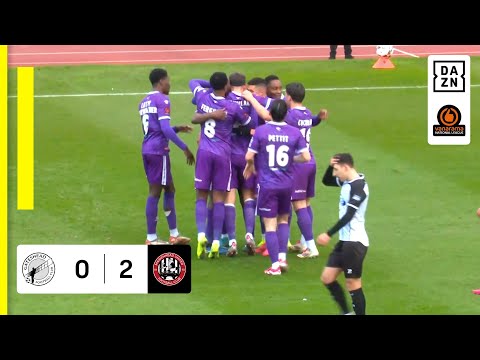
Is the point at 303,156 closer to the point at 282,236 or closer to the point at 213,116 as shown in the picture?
the point at 282,236

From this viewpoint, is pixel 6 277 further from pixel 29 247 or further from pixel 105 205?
pixel 105 205

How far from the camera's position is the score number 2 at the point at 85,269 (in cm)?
1373

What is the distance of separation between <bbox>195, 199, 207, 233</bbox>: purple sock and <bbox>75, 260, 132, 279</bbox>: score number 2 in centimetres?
161

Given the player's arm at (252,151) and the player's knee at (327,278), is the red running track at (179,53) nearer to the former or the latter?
the player's arm at (252,151)

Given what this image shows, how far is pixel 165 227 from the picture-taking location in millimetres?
16797

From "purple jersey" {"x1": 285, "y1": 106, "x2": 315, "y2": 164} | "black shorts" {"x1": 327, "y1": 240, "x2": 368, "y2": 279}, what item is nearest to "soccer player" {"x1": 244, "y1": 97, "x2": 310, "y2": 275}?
"purple jersey" {"x1": 285, "y1": 106, "x2": 315, "y2": 164}

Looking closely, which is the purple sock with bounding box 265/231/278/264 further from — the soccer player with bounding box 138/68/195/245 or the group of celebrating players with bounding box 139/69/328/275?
the soccer player with bounding box 138/68/195/245

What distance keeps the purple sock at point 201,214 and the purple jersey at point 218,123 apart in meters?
0.72

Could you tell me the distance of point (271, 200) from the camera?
1432 centimetres

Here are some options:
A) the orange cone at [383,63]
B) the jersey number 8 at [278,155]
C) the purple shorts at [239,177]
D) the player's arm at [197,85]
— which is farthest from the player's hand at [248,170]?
the orange cone at [383,63]

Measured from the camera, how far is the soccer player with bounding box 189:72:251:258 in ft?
49.3

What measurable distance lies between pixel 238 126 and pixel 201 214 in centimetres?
132

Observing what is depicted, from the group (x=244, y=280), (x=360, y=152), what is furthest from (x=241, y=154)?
(x=360, y=152)

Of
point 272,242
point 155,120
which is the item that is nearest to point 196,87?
point 155,120
